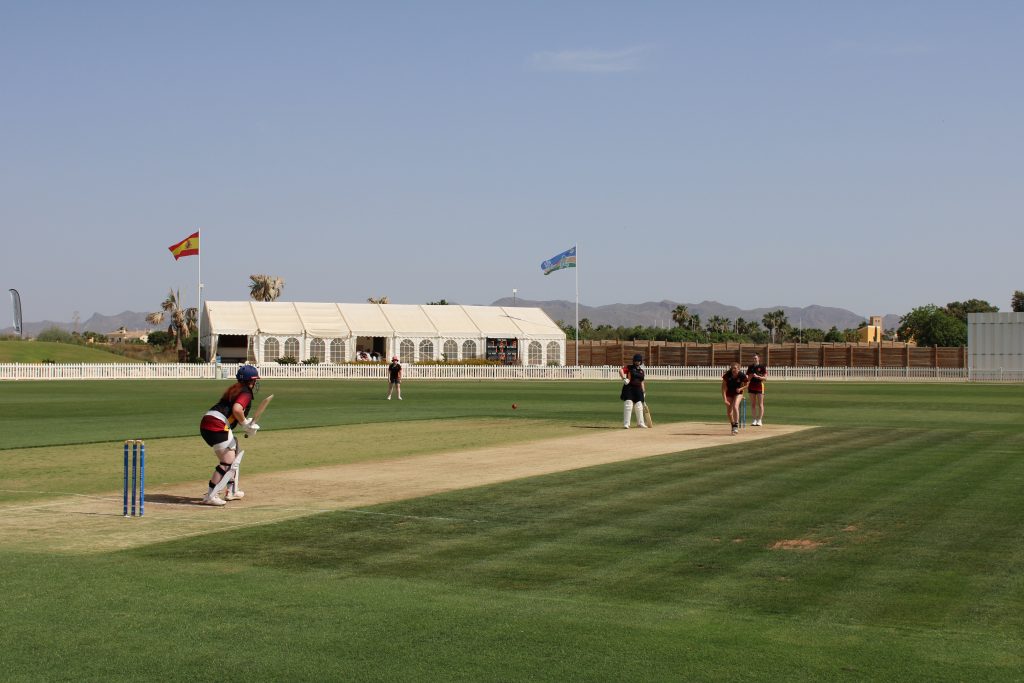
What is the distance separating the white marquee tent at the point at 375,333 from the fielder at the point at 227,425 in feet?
223

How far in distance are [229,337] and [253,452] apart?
Result: 65.8 m

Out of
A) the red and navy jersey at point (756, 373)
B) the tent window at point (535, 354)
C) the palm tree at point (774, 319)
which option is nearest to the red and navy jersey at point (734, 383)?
the red and navy jersey at point (756, 373)

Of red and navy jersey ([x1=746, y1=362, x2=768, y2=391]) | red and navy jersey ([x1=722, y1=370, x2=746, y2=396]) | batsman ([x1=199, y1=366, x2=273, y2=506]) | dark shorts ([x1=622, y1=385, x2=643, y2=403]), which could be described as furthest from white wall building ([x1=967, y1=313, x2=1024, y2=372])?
batsman ([x1=199, y1=366, x2=273, y2=506])

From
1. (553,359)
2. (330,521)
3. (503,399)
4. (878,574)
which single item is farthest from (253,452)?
(553,359)

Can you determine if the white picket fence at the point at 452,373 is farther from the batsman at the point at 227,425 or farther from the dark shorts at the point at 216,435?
the dark shorts at the point at 216,435

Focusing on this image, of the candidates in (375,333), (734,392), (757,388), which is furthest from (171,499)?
(375,333)

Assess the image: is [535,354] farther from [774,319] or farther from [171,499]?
[774,319]

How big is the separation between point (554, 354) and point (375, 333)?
1611 centimetres

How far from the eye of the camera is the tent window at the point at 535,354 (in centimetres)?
9188

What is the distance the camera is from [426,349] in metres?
87.4

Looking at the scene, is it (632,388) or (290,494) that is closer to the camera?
(290,494)

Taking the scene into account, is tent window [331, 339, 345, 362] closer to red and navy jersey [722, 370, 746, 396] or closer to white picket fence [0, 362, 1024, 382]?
white picket fence [0, 362, 1024, 382]

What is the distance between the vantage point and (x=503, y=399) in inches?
1842

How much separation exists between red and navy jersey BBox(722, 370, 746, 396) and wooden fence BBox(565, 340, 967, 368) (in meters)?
58.5
